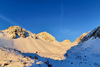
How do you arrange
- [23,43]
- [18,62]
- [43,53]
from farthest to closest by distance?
[23,43], [43,53], [18,62]

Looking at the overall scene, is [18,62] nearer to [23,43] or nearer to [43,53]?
[43,53]

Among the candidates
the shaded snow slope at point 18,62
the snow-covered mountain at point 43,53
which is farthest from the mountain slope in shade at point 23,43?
the shaded snow slope at point 18,62

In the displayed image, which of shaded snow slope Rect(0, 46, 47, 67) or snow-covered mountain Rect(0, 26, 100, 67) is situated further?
snow-covered mountain Rect(0, 26, 100, 67)

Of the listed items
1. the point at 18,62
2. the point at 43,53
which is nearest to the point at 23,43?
Answer: the point at 43,53

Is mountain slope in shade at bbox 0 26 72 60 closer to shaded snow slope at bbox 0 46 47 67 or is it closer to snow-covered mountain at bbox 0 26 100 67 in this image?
snow-covered mountain at bbox 0 26 100 67

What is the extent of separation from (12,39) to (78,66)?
27127 mm

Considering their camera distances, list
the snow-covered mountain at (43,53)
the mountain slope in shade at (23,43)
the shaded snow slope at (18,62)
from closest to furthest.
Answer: the shaded snow slope at (18,62) < the snow-covered mountain at (43,53) < the mountain slope in shade at (23,43)

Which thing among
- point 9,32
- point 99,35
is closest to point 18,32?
point 9,32

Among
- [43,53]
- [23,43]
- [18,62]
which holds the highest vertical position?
[23,43]

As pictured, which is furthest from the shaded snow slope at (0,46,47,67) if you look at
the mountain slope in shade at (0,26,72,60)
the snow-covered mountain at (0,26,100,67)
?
the mountain slope in shade at (0,26,72,60)

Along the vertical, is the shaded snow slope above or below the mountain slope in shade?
below

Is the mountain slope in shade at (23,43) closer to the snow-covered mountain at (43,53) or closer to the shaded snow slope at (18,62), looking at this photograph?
the snow-covered mountain at (43,53)

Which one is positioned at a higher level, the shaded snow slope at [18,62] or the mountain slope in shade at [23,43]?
the mountain slope in shade at [23,43]

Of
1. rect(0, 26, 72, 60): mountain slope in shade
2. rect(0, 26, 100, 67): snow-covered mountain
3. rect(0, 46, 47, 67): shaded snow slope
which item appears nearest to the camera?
rect(0, 46, 47, 67): shaded snow slope
